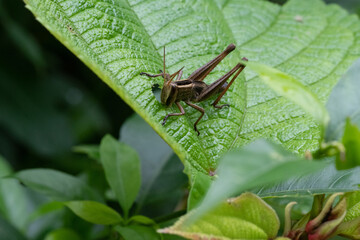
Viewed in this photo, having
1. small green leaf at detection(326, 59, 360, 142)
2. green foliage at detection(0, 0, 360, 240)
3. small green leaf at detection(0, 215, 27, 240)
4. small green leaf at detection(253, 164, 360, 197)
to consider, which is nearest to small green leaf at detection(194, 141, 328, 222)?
green foliage at detection(0, 0, 360, 240)

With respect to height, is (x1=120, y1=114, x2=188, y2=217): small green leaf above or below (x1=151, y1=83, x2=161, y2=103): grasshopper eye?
below

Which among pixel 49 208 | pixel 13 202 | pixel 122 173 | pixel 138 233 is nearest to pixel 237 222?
pixel 138 233

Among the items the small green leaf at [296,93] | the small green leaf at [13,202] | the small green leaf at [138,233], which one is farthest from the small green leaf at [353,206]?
the small green leaf at [13,202]

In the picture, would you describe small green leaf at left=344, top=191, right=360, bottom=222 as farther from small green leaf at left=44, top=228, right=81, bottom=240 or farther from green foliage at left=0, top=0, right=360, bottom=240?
small green leaf at left=44, top=228, right=81, bottom=240

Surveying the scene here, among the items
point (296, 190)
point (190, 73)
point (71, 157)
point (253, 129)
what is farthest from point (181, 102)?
point (71, 157)

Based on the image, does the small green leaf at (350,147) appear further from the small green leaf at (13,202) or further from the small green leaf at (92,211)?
the small green leaf at (13,202)

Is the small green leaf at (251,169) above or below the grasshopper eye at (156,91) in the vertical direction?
above
